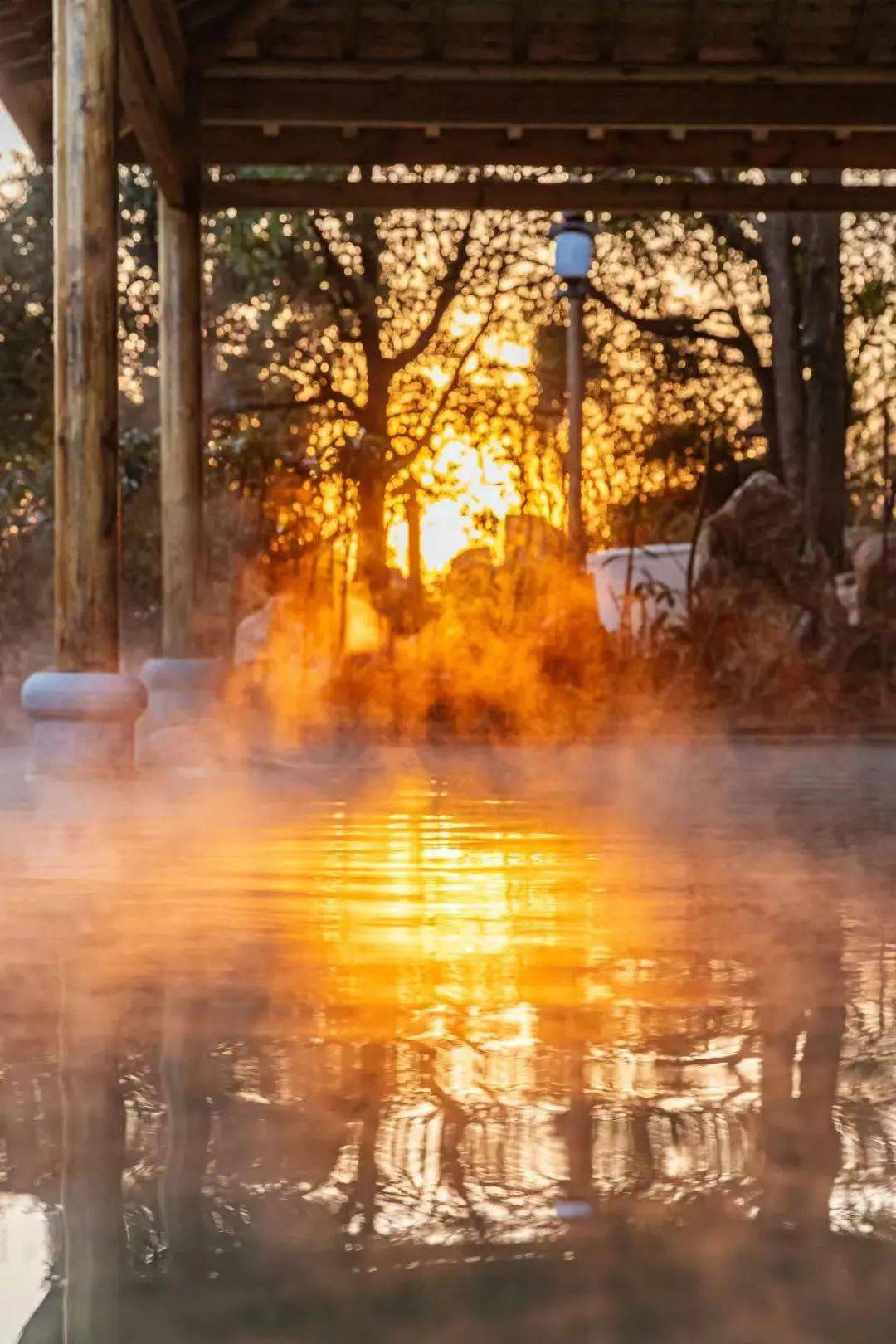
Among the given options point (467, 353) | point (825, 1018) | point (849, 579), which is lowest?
point (825, 1018)

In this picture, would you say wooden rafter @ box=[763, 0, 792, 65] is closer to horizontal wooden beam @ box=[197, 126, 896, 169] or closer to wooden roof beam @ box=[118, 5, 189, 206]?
horizontal wooden beam @ box=[197, 126, 896, 169]

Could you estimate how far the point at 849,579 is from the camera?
58.9 feet

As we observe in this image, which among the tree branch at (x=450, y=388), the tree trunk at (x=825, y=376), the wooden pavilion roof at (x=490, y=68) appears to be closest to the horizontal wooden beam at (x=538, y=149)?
the wooden pavilion roof at (x=490, y=68)

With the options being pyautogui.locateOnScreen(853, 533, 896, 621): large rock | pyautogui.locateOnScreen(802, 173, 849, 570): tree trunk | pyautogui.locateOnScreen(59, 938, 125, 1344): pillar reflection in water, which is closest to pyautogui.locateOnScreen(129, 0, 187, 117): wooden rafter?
pyautogui.locateOnScreen(59, 938, 125, 1344): pillar reflection in water

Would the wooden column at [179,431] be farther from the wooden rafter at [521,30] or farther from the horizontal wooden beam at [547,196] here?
the wooden rafter at [521,30]

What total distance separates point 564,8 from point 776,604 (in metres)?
5.06

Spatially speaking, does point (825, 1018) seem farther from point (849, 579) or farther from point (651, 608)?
point (849, 579)

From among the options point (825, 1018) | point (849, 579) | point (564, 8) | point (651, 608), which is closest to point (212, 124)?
A: point (564, 8)

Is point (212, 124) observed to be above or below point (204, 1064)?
above

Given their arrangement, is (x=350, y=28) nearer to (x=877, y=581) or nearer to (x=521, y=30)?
(x=521, y=30)

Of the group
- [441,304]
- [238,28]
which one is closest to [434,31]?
[238,28]

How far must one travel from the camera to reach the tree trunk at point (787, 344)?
61.2 feet

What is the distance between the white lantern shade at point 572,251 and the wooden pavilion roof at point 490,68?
111 inches

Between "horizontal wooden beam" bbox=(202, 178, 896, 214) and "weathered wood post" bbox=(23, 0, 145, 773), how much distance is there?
4.43 m
